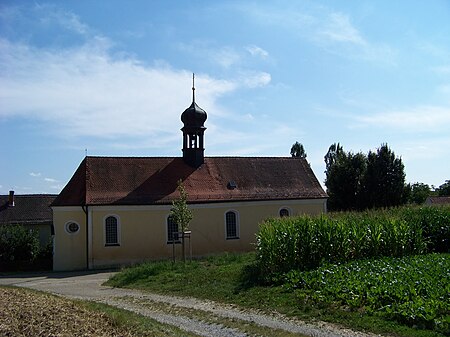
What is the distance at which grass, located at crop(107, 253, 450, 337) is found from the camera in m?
11.0

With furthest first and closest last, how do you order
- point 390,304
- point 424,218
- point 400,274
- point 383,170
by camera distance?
point 383,170
point 424,218
point 400,274
point 390,304

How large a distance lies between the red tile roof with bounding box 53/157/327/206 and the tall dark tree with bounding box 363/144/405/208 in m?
11.7

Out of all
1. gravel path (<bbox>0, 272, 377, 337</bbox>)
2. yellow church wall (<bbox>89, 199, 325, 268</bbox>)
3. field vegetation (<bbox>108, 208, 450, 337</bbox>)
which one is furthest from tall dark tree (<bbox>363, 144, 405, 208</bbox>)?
gravel path (<bbox>0, 272, 377, 337</bbox>)

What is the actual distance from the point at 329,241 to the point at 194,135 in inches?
737

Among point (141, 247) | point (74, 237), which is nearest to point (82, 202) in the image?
point (74, 237)

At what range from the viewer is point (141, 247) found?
3119 cm

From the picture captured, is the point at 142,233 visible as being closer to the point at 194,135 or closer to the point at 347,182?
the point at 194,135

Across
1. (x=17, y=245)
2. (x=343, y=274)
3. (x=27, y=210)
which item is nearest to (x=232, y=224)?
(x=17, y=245)

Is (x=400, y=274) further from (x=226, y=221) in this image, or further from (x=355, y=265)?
(x=226, y=221)

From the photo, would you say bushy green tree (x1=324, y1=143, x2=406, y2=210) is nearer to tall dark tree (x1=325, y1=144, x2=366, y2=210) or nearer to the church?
tall dark tree (x1=325, y1=144, x2=366, y2=210)

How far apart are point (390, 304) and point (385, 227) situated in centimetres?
878

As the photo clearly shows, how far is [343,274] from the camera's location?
49.4 feet

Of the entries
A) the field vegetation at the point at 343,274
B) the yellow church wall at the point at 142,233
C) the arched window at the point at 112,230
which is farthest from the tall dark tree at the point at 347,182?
the arched window at the point at 112,230

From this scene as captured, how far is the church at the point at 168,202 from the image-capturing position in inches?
1195
